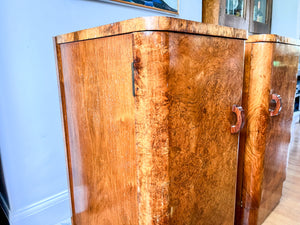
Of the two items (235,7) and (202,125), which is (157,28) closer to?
(202,125)

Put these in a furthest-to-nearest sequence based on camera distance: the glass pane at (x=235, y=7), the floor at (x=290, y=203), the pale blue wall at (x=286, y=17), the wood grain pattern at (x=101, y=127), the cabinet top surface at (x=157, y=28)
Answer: the pale blue wall at (x=286, y=17) → the glass pane at (x=235, y=7) → the floor at (x=290, y=203) → the wood grain pattern at (x=101, y=127) → the cabinet top surface at (x=157, y=28)

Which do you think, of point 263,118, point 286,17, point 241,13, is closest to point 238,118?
point 263,118

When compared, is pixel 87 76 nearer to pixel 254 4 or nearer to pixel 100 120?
pixel 100 120

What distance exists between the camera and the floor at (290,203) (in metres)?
1.26

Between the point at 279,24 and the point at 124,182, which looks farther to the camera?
the point at 279,24

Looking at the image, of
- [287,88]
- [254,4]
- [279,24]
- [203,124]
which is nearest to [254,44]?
[287,88]

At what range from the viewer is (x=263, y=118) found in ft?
3.32

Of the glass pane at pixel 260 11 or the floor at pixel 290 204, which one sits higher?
the glass pane at pixel 260 11

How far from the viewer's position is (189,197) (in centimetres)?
70

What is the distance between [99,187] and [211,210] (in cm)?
42

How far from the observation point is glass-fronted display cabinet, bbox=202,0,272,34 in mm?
1916

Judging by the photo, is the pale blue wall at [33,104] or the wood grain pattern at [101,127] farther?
the pale blue wall at [33,104]

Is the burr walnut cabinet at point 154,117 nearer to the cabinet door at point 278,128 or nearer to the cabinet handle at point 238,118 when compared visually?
the cabinet handle at point 238,118

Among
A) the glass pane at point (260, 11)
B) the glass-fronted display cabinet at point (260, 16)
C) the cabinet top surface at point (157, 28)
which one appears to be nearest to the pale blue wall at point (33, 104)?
the cabinet top surface at point (157, 28)
